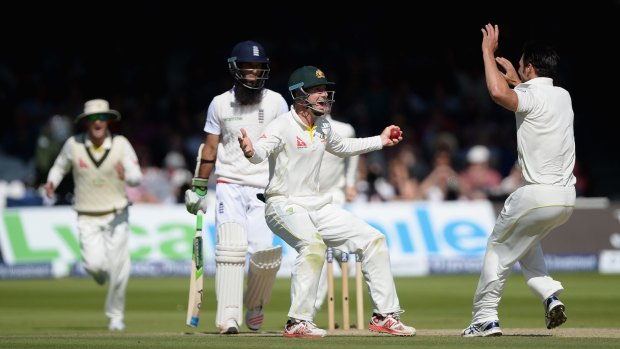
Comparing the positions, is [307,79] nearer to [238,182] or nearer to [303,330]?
[238,182]

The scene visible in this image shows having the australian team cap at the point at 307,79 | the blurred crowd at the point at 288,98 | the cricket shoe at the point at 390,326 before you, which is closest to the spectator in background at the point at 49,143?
the blurred crowd at the point at 288,98

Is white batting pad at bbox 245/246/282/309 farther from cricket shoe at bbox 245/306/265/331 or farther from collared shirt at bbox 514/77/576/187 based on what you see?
collared shirt at bbox 514/77/576/187

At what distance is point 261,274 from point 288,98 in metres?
11.3

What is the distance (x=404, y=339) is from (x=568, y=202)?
1.44 meters

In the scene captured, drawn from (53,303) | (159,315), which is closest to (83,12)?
(53,303)

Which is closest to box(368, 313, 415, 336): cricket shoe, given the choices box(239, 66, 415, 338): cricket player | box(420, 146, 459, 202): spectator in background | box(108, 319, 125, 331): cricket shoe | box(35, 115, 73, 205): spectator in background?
box(239, 66, 415, 338): cricket player

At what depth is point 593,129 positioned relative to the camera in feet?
79.2

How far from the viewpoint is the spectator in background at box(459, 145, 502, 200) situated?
20.1 metres

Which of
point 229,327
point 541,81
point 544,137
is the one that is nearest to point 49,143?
point 229,327

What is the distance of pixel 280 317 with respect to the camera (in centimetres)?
1359

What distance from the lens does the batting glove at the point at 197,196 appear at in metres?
10.6

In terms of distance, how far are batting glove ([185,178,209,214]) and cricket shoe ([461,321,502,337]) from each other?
8.07 feet

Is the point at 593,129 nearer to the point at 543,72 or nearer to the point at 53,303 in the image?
the point at 53,303

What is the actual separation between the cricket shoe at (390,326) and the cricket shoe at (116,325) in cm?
361
